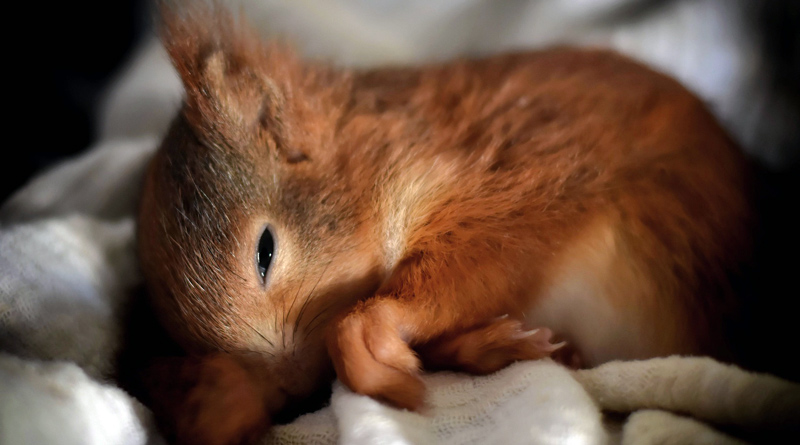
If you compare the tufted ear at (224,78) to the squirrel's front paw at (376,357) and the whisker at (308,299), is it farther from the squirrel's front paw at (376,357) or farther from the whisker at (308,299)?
the squirrel's front paw at (376,357)

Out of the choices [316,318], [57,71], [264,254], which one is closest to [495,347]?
[316,318]

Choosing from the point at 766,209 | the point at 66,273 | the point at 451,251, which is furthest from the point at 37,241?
the point at 766,209

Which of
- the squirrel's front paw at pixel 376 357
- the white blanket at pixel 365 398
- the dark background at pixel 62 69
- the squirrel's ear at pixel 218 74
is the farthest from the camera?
the dark background at pixel 62 69

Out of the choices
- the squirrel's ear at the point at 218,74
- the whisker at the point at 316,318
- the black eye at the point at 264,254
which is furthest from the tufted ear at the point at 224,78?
the whisker at the point at 316,318

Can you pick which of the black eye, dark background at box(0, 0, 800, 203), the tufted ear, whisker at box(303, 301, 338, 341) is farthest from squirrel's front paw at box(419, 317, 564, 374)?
dark background at box(0, 0, 800, 203)

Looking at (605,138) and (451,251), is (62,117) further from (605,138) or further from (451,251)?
(605,138)

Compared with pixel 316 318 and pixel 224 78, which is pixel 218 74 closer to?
pixel 224 78
